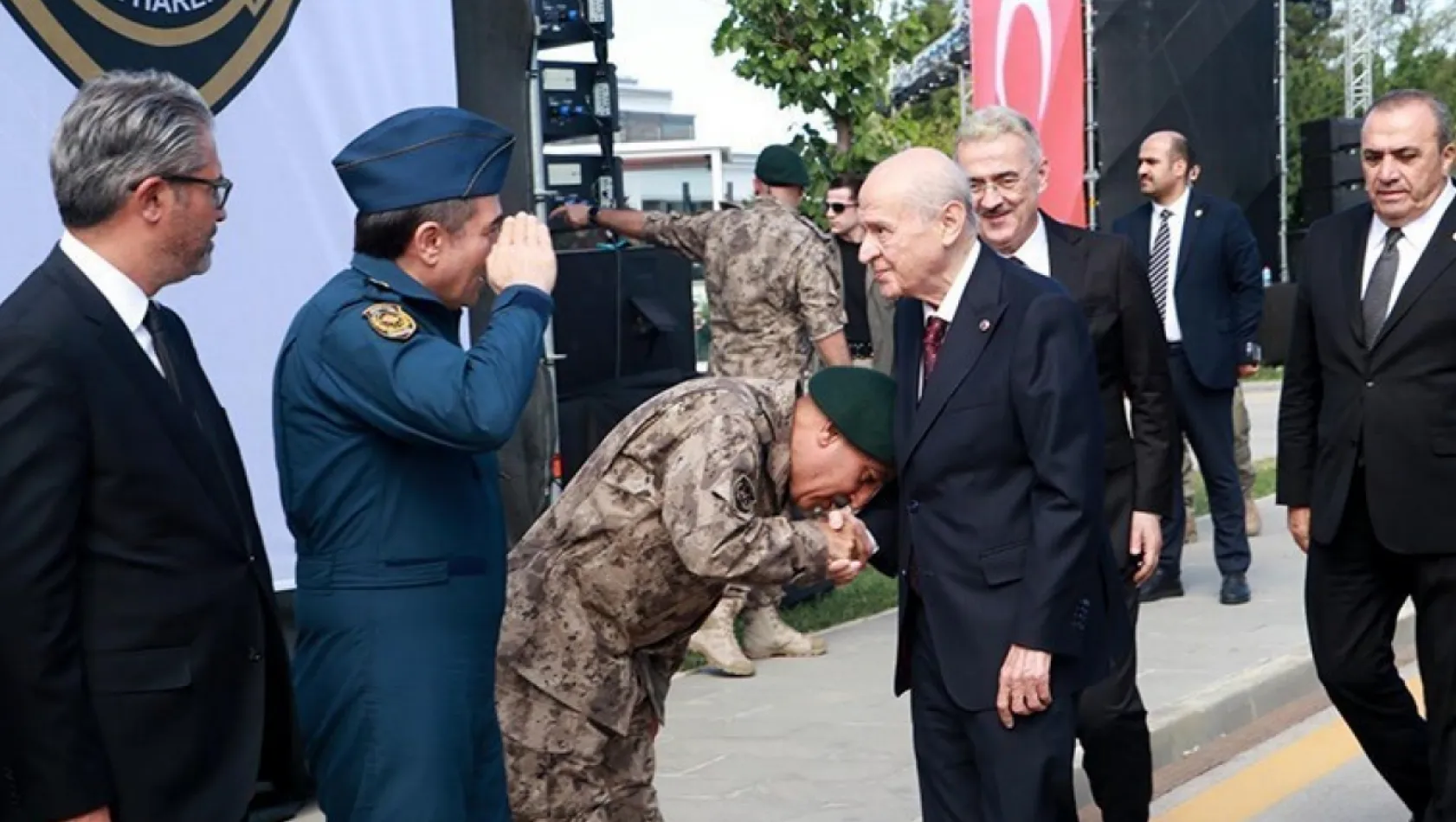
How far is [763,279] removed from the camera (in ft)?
28.9

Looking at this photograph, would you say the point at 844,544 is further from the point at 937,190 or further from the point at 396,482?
the point at 396,482

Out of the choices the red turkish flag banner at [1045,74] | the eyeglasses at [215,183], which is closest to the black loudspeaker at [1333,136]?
the red turkish flag banner at [1045,74]

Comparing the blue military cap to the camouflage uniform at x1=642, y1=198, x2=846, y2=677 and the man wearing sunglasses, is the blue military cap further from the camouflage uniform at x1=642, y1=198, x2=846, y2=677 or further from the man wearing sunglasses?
the man wearing sunglasses

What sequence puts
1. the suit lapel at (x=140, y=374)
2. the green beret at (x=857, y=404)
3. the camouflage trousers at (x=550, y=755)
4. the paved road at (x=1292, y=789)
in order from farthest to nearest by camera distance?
1. the paved road at (x=1292, y=789)
2. the camouflage trousers at (x=550, y=755)
3. the green beret at (x=857, y=404)
4. the suit lapel at (x=140, y=374)

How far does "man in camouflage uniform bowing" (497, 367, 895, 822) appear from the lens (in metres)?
3.83

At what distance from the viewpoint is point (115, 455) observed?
3178mm

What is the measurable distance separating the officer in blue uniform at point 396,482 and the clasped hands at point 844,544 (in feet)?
2.25

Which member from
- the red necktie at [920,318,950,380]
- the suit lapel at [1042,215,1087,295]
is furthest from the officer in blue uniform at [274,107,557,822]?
the suit lapel at [1042,215,1087,295]

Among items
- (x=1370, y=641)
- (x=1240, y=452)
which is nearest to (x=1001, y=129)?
(x=1370, y=641)

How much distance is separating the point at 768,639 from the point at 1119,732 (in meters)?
3.33

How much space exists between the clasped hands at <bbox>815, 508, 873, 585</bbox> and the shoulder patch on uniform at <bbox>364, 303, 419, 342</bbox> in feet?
3.09

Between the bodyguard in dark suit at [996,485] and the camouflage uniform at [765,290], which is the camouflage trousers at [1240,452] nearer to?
the camouflage uniform at [765,290]

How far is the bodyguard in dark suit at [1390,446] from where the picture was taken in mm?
5539

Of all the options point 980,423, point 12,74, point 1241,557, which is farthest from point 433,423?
point 1241,557
